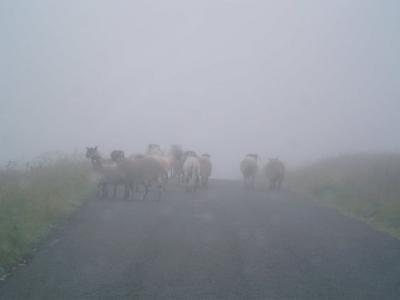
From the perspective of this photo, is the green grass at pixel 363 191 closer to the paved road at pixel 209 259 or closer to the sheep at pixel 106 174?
the paved road at pixel 209 259

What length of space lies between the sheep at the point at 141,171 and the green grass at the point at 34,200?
62.4 inches

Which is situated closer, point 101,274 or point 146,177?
point 101,274

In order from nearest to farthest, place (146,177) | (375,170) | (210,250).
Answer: (210,250) → (146,177) → (375,170)

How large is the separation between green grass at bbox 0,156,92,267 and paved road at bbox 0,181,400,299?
0.47 m

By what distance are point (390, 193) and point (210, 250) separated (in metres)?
11.5

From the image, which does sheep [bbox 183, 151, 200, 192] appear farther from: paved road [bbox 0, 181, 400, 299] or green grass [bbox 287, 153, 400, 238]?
paved road [bbox 0, 181, 400, 299]

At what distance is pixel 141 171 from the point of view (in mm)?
22172

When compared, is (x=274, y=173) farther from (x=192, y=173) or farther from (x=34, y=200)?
(x=34, y=200)

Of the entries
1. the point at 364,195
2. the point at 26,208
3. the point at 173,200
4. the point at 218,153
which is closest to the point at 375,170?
the point at 364,195

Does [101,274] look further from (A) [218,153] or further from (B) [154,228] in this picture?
(A) [218,153]

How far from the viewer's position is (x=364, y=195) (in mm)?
21406

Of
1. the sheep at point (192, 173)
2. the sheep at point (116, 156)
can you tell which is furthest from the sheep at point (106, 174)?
the sheep at point (192, 173)

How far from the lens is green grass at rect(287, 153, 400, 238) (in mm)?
17734

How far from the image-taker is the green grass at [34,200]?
11242mm
